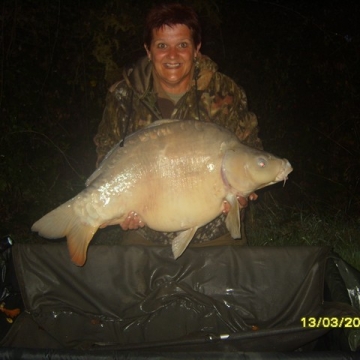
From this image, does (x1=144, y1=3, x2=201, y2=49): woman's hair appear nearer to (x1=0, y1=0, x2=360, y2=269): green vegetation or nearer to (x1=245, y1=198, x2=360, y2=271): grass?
(x1=245, y1=198, x2=360, y2=271): grass

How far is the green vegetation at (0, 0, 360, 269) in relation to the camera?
3561mm

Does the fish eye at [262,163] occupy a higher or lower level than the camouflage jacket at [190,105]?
lower

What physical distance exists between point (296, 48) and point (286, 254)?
2966mm

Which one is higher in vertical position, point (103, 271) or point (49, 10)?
point (49, 10)

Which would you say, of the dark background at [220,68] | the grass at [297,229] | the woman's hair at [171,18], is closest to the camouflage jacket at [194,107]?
the woman's hair at [171,18]

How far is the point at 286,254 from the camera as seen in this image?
174 cm

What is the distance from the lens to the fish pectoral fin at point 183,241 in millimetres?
1646

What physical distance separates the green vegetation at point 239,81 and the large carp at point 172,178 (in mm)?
1416

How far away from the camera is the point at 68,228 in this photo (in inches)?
62.1

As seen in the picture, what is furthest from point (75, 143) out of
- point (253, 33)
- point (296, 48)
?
point (296, 48)

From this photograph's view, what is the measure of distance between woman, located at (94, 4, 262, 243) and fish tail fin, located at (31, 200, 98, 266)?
38cm

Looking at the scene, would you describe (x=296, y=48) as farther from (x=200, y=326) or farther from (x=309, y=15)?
(x=200, y=326)

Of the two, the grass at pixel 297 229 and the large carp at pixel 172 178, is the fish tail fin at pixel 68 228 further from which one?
the grass at pixel 297 229
